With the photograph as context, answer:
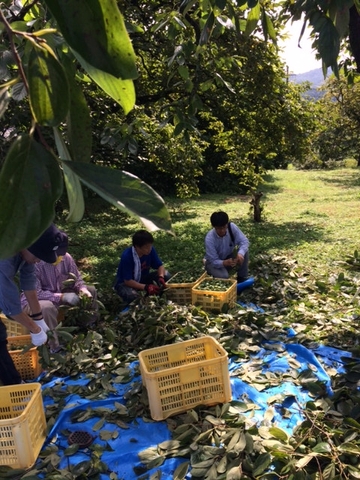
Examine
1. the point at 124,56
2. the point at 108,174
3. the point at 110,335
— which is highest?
the point at 124,56

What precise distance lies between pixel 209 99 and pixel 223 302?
4.25 metres

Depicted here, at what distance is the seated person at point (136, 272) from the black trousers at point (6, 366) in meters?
1.39

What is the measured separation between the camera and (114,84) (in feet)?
1.34

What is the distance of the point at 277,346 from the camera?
315cm

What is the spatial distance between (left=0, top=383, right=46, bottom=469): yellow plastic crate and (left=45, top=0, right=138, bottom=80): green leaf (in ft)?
6.66

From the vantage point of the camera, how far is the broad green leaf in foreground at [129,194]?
373 millimetres

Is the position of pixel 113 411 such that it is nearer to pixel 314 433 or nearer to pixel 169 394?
pixel 169 394

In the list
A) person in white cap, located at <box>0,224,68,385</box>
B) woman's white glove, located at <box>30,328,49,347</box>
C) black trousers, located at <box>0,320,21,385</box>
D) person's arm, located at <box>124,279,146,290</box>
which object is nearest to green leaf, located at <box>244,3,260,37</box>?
person in white cap, located at <box>0,224,68,385</box>

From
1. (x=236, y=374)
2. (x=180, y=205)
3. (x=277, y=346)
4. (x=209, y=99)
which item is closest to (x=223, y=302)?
(x=277, y=346)

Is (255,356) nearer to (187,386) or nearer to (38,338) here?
(187,386)

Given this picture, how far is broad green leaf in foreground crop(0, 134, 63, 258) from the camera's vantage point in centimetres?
35

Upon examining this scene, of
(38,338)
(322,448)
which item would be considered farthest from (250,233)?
(322,448)

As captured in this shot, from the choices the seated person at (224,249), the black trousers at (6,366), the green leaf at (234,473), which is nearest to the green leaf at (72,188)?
the green leaf at (234,473)

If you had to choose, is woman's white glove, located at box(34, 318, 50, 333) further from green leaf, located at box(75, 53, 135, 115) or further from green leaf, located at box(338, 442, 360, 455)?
green leaf, located at box(75, 53, 135, 115)
